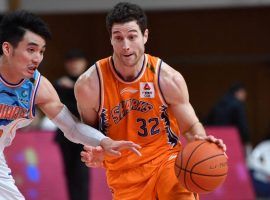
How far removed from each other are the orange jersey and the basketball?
495 millimetres

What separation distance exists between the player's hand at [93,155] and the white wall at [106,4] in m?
9.08

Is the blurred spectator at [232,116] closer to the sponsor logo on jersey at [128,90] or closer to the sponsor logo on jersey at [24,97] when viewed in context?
the sponsor logo on jersey at [128,90]

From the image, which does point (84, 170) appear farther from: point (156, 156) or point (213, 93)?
point (213, 93)

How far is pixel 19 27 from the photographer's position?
5.71 meters

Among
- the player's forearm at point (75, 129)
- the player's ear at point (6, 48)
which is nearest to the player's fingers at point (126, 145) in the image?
the player's forearm at point (75, 129)

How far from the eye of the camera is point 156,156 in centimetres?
606

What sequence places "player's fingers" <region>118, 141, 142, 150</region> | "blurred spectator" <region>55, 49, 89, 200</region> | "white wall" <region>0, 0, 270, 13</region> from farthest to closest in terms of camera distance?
"white wall" <region>0, 0, 270, 13</region>
"blurred spectator" <region>55, 49, 89, 200</region>
"player's fingers" <region>118, 141, 142, 150</region>

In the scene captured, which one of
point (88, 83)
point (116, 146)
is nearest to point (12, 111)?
point (88, 83)

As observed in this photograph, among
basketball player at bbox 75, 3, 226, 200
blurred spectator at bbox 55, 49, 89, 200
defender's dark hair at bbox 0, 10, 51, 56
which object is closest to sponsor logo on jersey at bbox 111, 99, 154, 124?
basketball player at bbox 75, 3, 226, 200

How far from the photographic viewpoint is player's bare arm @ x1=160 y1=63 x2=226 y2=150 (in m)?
5.95

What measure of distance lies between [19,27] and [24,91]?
531mm

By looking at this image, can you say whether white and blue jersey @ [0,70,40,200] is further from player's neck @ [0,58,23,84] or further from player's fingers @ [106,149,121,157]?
player's fingers @ [106,149,121,157]

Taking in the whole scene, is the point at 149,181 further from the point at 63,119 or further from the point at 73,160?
the point at 73,160

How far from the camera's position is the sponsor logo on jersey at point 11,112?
577 centimetres
